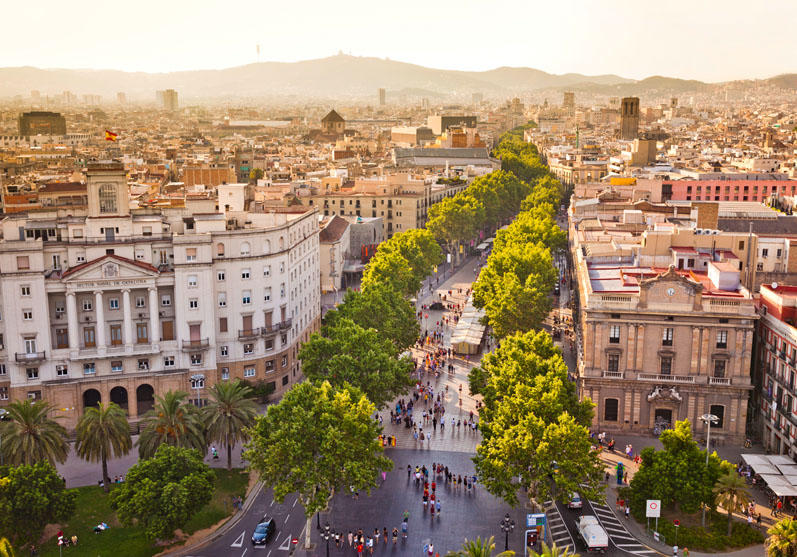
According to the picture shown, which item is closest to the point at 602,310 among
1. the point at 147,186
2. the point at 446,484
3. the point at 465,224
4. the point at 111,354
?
the point at 446,484

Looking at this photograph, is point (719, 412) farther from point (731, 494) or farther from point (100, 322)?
point (100, 322)

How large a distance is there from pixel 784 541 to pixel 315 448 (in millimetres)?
28509

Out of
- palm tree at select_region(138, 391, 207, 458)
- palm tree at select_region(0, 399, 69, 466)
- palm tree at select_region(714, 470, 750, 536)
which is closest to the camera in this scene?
palm tree at select_region(714, 470, 750, 536)

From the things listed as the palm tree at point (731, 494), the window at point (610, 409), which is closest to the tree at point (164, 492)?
the palm tree at point (731, 494)

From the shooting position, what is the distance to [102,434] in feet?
197

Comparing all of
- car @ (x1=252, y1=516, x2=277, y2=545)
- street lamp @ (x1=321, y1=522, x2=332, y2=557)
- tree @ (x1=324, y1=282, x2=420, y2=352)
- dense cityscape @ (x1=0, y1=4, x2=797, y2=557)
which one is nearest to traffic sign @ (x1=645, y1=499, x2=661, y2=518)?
dense cityscape @ (x1=0, y1=4, x2=797, y2=557)

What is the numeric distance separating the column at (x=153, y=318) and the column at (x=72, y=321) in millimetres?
6331

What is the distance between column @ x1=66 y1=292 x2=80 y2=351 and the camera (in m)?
71.7

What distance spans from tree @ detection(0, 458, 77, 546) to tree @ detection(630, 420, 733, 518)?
Answer: 38362 mm

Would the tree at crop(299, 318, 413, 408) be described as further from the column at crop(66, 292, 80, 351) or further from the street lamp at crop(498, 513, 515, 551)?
the column at crop(66, 292, 80, 351)

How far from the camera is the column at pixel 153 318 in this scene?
73875 millimetres

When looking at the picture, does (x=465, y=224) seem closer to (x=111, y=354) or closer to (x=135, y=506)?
(x=111, y=354)

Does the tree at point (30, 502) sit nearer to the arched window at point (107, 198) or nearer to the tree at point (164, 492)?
the tree at point (164, 492)

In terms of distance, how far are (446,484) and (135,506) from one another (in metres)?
23.5
